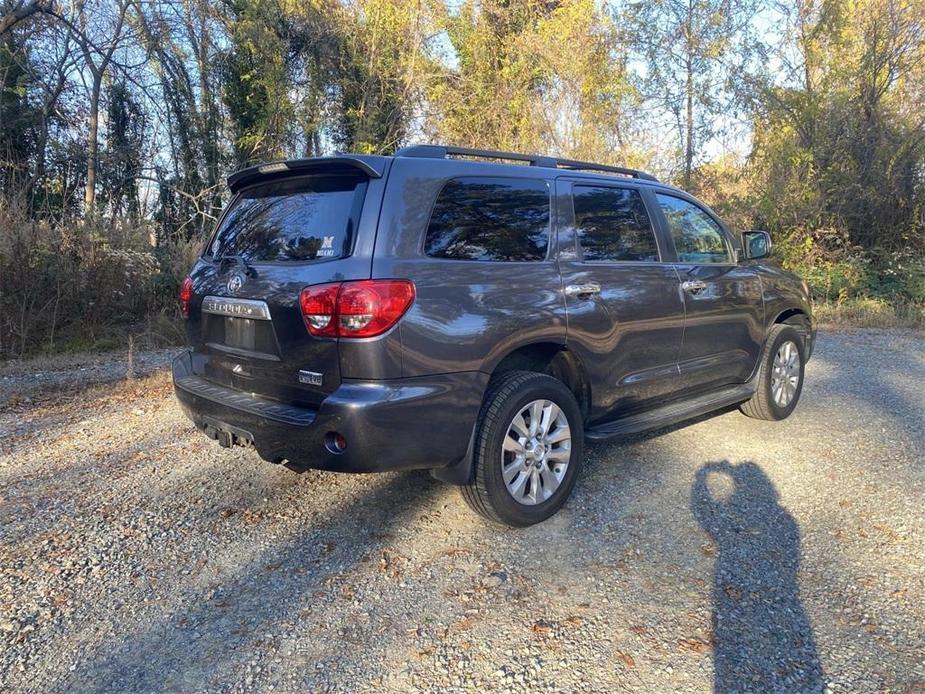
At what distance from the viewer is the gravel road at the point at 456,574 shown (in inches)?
93.7

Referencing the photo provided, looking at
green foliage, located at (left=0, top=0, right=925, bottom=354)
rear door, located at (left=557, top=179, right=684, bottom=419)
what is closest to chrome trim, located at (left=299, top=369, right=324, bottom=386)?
rear door, located at (left=557, top=179, right=684, bottom=419)

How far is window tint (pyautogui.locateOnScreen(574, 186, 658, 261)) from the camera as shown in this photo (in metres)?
3.86

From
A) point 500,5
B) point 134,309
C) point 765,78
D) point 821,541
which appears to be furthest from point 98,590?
point 500,5

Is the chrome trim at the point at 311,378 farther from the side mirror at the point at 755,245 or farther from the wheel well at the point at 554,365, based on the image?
the side mirror at the point at 755,245

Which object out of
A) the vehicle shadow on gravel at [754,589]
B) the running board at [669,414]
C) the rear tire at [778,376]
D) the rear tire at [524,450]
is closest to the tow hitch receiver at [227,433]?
the rear tire at [524,450]

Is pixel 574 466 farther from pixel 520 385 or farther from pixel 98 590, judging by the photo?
pixel 98 590

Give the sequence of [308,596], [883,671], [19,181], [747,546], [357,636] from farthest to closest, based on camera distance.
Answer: [19,181] → [747,546] → [308,596] → [357,636] → [883,671]

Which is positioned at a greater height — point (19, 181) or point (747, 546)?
point (19, 181)

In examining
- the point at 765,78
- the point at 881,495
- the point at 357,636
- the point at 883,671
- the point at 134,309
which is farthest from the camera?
the point at 765,78

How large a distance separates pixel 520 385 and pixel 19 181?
Result: 35.6ft

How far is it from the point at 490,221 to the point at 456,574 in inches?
69.3

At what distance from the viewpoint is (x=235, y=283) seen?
3.33m

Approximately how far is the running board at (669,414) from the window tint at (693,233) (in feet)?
3.19

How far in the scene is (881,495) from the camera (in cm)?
388
